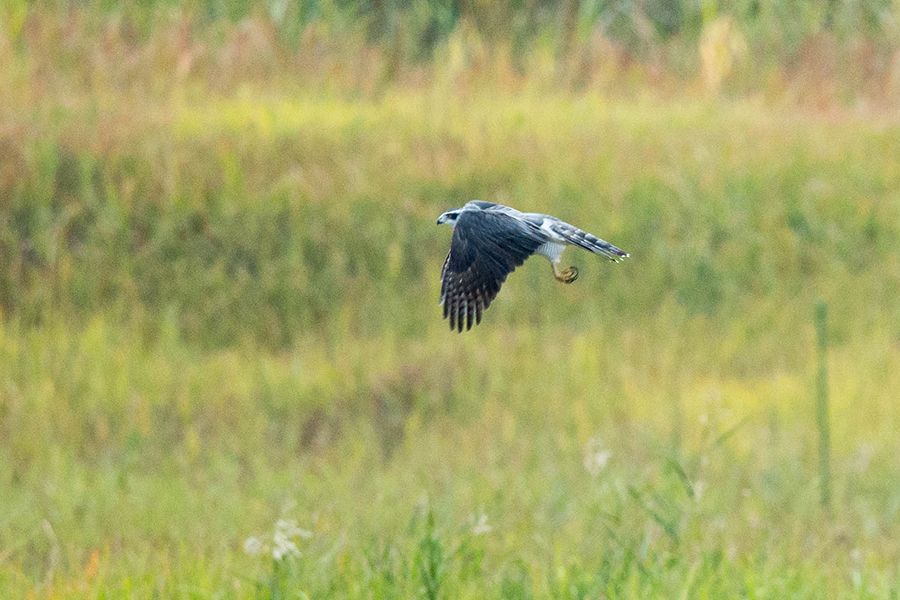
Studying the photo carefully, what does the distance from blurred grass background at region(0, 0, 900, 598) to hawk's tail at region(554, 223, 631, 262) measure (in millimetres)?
1314

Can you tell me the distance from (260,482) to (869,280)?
370 cm

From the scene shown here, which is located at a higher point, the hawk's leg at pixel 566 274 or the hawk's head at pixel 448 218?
the hawk's head at pixel 448 218

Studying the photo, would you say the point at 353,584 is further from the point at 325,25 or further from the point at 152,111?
the point at 325,25

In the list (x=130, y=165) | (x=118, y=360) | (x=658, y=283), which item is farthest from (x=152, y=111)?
(x=658, y=283)

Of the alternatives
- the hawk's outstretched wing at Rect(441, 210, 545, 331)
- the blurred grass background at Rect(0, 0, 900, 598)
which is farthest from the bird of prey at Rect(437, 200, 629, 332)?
the blurred grass background at Rect(0, 0, 900, 598)

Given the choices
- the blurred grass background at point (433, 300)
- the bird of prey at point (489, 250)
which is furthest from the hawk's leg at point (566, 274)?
the blurred grass background at point (433, 300)

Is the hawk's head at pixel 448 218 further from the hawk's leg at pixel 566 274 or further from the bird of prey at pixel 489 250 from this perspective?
the hawk's leg at pixel 566 274

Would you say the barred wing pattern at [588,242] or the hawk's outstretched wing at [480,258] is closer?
the barred wing pattern at [588,242]

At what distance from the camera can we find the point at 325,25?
9828 mm

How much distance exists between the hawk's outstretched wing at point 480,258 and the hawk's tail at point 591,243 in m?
0.05

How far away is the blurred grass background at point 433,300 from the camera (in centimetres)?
503

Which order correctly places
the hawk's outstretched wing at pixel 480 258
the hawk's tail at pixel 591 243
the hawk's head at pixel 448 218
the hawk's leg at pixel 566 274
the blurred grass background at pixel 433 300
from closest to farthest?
the hawk's tail at pixel 591 243 < the hawk's leg at pixel 566 274 < the hawk's outstretched wing at pixel 480 258 < the hawk's head at pixel 448 218 < the blurred grass background at pixel 433 300

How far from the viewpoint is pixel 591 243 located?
2.35 m

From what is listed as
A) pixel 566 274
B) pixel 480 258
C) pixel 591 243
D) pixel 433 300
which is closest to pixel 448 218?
pixel 480 258
